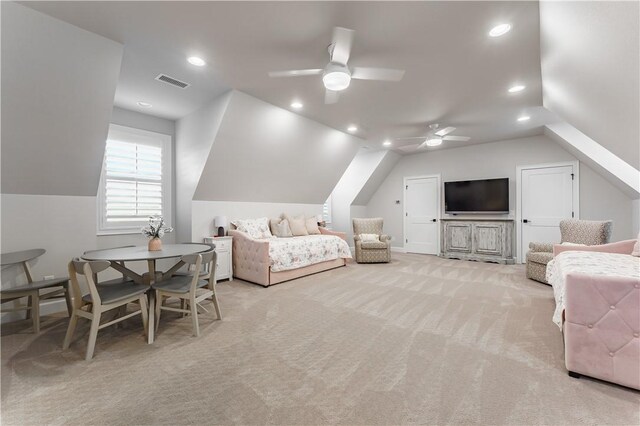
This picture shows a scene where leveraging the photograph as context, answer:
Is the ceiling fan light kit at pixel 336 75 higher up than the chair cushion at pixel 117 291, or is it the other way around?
the ceiling fan light kit at pixel 336 75

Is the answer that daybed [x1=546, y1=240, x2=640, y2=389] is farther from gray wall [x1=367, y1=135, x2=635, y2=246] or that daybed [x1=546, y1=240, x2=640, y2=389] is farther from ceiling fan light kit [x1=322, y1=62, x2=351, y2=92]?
gray wall [x1=367, y1=135, x2=635, y2=246]

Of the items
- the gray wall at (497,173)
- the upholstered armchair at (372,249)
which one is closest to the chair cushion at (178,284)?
the upholstered armchair at (372,249)

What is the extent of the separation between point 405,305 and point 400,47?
9.49 ft

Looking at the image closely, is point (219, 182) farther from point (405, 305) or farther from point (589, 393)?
point (589, 393)

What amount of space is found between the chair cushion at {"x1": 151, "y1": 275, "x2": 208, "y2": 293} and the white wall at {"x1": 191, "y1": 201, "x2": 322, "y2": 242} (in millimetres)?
1724

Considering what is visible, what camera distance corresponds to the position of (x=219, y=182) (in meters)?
4.62

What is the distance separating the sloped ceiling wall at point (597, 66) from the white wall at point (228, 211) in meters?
4.80

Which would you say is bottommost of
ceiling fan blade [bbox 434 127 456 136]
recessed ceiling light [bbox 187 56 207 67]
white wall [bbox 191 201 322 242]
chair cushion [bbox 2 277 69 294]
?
chair cushion [bbox 2 277 69 294]

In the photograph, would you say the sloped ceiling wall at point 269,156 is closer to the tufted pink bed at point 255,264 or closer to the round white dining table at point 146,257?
the tufted pink bed at point 255,264

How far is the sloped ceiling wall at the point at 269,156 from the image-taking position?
414cm

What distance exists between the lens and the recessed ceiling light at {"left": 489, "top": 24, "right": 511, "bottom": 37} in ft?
7.92

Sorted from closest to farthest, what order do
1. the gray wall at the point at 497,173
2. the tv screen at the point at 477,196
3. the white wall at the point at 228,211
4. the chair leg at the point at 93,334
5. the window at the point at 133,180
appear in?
the chair leg at the point at 93,334 < the window at the point at 133,180 < the white wall at the point at 228,211 < the gray wall at the point at 497,173 < the tv screen at the point at 477,196

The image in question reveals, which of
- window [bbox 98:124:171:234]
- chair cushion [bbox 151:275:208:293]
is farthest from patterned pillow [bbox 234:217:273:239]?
chair cushion [bbox 151:275:208:293]

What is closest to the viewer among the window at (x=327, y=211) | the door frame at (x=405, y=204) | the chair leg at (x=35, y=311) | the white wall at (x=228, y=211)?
the chair leg at (x=35, y=311)
